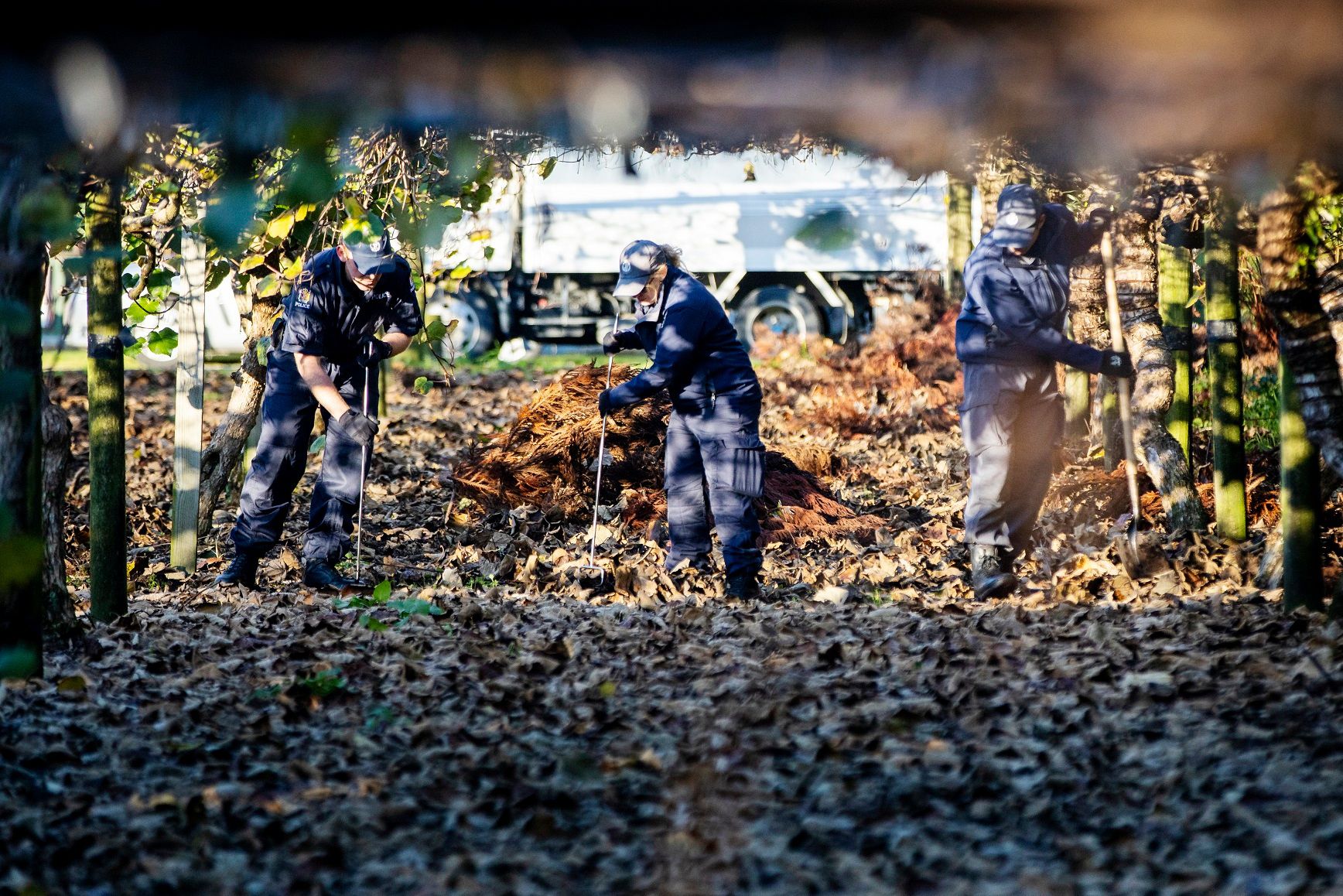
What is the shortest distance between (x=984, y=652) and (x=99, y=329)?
3.76 m

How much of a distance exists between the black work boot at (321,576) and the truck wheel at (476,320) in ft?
38.6

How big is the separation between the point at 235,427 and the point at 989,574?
4.68 metres

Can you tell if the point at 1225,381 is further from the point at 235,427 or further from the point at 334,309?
the point at 235,427

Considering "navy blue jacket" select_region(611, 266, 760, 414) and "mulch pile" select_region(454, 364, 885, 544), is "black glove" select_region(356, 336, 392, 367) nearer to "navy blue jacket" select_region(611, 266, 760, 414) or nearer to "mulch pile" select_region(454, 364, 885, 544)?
"navy blue jacket" select_region(611, 266, 760, 414)

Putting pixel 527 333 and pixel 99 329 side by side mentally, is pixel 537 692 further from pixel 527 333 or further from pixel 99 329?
pixel 527 333

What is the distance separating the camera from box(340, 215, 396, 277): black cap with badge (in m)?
7.27

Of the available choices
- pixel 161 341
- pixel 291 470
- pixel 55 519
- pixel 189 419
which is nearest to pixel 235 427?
pixel 189 419

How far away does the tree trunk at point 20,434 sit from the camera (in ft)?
12.6

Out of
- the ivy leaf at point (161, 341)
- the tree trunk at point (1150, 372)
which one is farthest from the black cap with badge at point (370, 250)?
the tree trunk at point (1150, 372)

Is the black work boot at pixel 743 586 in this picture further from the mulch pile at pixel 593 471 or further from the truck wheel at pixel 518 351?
the truck wheel at pixel 518 351

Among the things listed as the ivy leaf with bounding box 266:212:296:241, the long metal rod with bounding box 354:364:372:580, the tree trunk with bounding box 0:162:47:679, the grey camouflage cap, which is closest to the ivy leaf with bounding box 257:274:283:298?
the ivy leaf with bounding box 266:212:296:241

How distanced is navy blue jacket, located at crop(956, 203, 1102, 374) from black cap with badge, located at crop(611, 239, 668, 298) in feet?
4.92

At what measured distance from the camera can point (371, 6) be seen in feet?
10.1

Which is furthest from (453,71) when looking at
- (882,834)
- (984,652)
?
(984,652)
